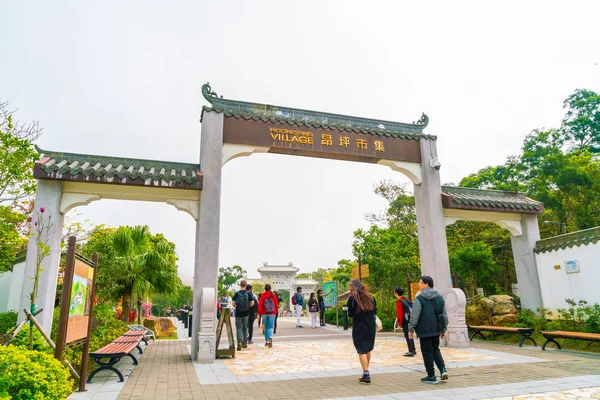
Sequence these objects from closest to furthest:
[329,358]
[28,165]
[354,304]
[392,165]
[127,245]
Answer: [354,304] < [329,358] < [28,165] < [392,165] < [127,245]

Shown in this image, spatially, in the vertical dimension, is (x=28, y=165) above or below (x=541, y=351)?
above

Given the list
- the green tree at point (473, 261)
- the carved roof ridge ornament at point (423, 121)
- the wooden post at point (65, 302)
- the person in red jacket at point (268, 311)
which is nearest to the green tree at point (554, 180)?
the green tree at point (473, 261)

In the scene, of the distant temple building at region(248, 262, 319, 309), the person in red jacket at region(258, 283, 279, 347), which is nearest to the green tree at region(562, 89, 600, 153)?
the person in red jacket at region(258, 283, 279, 347)

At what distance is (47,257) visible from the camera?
298 inches

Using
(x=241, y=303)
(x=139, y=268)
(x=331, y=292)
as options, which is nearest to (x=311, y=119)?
(x=241, y=303)

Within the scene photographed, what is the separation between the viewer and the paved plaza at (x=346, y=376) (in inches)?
190

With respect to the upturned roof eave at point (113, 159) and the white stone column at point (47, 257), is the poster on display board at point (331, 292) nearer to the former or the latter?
the upturned roof eave at point (113, 159)

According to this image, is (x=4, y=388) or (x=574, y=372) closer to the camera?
(x=4, y=388)

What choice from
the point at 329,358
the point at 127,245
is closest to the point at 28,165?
the point at 127,245

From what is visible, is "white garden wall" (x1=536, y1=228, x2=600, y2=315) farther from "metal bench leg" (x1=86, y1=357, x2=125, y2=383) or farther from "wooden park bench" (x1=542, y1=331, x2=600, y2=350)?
"metal bench leg" (x1=86, y1=357, x2=125, y2=383)

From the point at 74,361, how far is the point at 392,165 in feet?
28.4

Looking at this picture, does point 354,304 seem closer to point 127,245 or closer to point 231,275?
point 127,245

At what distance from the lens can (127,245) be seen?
14023 mm

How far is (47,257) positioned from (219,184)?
3.78m
